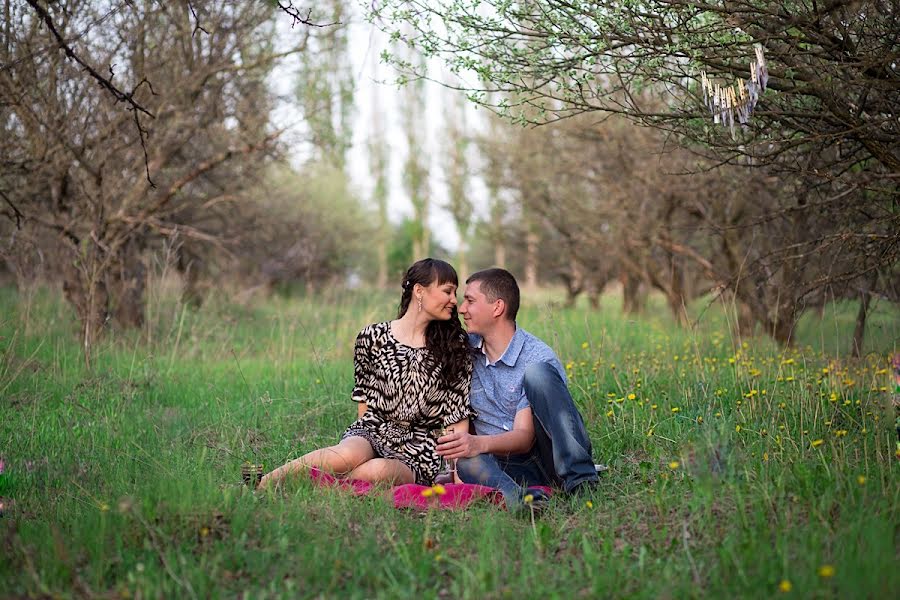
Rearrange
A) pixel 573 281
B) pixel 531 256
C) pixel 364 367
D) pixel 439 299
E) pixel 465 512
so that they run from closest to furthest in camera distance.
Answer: pixel 465 512 < pixel 439 299 < pixel 364 367 < pixel 573 281 < pixel 531 256

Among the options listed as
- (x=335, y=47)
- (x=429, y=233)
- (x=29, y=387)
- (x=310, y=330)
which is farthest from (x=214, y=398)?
(x=429, y=233)

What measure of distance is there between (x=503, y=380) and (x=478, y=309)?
0.41 meters

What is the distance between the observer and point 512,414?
4488 millimetres

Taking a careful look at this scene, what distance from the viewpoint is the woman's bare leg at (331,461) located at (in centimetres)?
408

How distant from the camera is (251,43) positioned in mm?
9141

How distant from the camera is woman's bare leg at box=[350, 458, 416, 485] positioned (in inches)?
164

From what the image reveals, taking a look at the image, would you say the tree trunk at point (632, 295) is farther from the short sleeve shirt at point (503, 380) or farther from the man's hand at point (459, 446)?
the man's hand at point (459, 446)

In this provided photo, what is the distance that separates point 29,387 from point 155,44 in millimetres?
4129

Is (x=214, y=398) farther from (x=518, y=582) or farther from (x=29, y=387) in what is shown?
(x=518, y=582)

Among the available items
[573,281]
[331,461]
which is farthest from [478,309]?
[573,281]

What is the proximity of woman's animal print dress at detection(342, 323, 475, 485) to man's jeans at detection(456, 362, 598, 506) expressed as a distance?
0.31 m

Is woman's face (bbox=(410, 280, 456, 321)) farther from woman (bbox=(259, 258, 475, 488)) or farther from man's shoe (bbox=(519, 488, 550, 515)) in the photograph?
man's shoe (bbox=(519, 488, 550, 515))

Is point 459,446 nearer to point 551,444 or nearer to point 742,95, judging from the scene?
point 551,444

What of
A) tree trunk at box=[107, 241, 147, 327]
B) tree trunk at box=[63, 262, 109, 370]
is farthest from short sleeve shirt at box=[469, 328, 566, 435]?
tree trunk at box=[107, 241, 147, 327]
